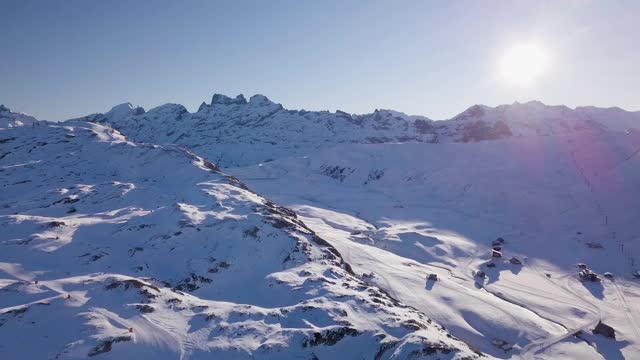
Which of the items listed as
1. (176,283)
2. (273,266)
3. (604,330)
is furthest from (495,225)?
(176,283)

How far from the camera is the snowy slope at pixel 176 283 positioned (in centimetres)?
2625

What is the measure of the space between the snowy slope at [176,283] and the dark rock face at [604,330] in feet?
82.4

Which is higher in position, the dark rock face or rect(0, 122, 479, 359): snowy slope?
rect(0, 122, 479, 359): snowy slope

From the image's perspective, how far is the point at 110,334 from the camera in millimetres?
25797

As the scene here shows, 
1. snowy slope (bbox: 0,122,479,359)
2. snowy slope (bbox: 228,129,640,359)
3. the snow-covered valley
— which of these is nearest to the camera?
snowy slope (bbox: 0,122,479,359)

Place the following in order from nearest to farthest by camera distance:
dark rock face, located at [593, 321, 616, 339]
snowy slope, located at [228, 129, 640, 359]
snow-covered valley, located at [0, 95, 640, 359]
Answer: snow-covered valley, located at [0, 95, 640, 359] < dark rock face, located at [593, 321, 616, 339] < snowy slope, located at [228, 129, 640, 359]

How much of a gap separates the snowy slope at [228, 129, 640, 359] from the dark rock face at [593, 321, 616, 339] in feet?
2.93

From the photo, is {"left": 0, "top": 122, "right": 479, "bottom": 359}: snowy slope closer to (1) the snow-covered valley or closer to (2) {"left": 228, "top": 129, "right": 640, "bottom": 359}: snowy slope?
(1) the snow-covered valley

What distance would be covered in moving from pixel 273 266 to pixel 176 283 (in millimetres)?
8373

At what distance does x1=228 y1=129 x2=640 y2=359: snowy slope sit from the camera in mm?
48031

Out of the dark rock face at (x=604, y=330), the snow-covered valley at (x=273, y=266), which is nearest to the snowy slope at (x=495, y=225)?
the snow-covered valley at (x=273, y=266)

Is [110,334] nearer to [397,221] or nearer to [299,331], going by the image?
[299,331]

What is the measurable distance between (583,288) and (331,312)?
50810 mm

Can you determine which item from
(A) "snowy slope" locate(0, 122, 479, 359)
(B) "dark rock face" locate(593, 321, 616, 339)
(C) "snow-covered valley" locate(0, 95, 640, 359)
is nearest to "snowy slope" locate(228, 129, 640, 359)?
(C) "snow-covered valley" locate(0, 95, 640, 359)
